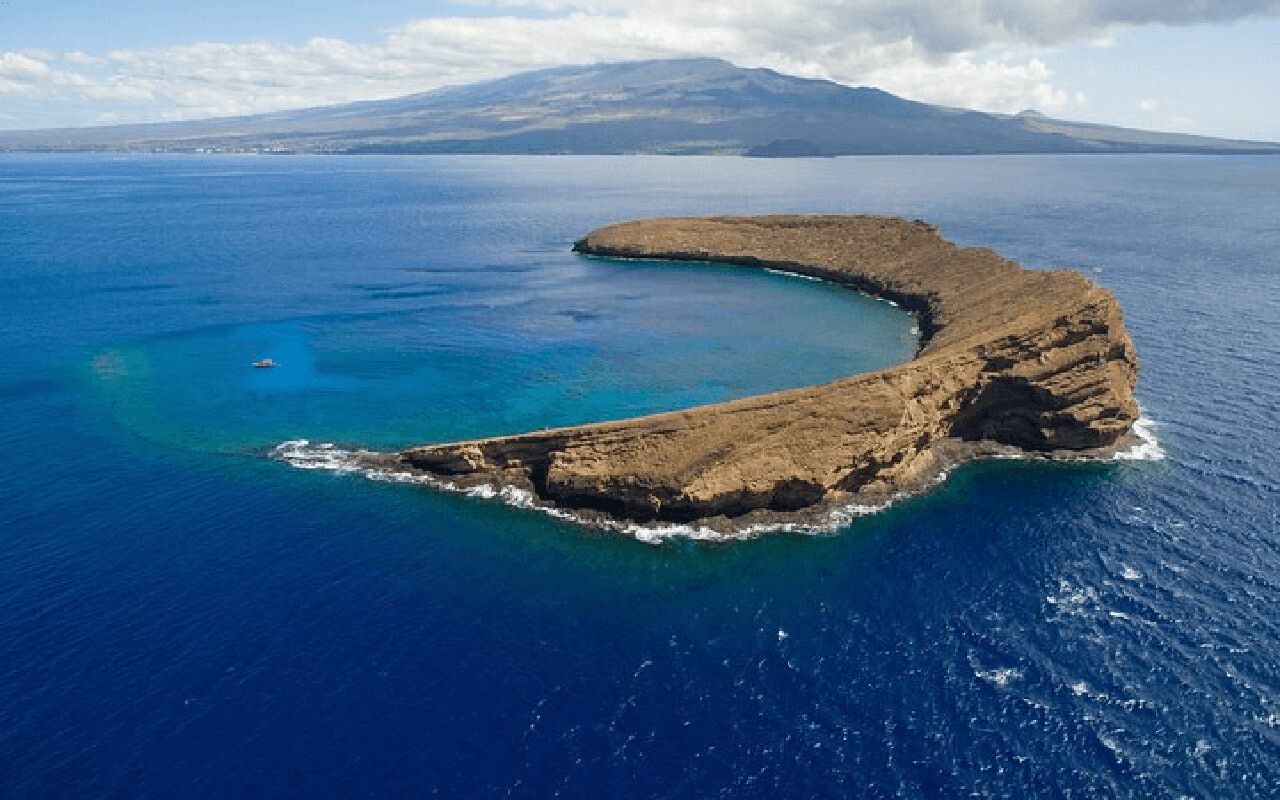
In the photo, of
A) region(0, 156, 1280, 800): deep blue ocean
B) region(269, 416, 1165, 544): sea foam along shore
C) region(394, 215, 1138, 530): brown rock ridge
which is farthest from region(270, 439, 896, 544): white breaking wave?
region(0, 156, 1280, 800): deep blue ocean

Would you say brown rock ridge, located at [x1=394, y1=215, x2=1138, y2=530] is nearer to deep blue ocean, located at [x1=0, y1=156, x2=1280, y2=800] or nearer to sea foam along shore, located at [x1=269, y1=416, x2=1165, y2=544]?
sea foam along shore, located at [x1=269, y1=416, x2=1165, y2=544]

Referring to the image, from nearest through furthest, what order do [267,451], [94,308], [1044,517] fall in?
1. [1044,517]
2. [267,451]
3. [94,308]

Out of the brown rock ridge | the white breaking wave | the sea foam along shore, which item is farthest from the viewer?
the brown rock ridge

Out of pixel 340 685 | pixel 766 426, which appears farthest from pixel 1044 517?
pixel 340 685

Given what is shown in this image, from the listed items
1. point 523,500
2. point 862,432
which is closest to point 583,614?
point 523,500

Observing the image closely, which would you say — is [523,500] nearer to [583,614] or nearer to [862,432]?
[583,614]

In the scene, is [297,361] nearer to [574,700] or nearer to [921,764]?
[574,700]
